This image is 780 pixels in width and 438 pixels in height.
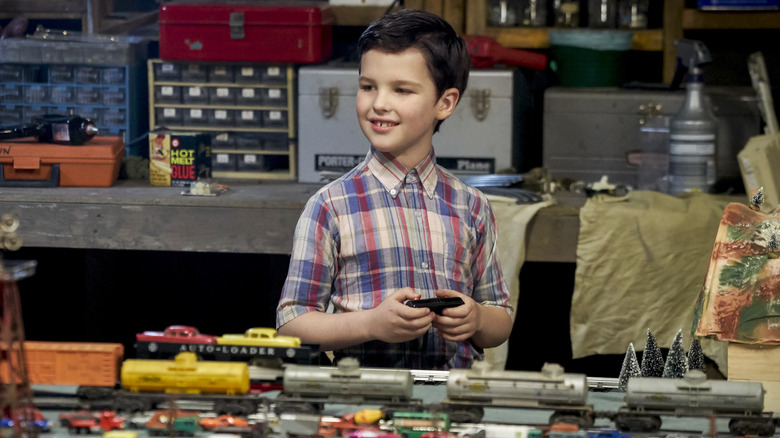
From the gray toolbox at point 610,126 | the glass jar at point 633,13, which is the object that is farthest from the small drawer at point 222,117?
the glass jar at point 633,13

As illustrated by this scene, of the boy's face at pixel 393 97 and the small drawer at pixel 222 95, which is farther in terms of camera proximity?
the small drawer at pixel 222 95

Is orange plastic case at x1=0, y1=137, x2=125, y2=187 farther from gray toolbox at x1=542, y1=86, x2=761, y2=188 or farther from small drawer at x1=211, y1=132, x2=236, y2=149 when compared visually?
gray toolbox at x1=542, y1=86, x2=761, y2=188

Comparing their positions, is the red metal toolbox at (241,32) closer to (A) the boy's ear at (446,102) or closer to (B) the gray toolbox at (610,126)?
(B) the gray toolbox at (610,126)

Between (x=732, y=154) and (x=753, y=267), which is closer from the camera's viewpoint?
(x=753, y=267)

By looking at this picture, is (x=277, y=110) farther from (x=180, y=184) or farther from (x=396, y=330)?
(x=396, y=330)

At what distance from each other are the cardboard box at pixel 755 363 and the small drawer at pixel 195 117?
256cm

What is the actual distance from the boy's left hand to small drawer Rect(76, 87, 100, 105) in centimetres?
239

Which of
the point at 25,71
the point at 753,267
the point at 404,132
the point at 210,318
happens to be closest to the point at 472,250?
the point at 404,132

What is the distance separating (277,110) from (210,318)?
129 cm

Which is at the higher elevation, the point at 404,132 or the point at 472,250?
the point at 404,132

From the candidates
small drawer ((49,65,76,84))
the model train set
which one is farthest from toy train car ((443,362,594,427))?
small drawer ((49,65,76,84))

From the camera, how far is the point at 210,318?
4.79 meters

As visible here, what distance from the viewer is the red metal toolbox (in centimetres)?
380

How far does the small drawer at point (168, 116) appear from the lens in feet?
12.9
